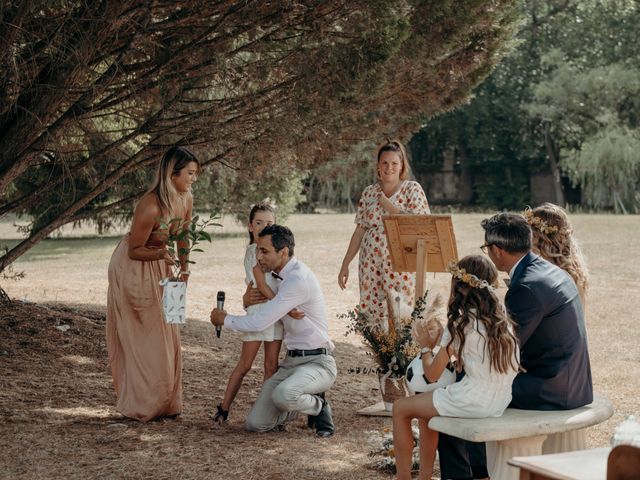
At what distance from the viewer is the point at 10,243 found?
23.3 m

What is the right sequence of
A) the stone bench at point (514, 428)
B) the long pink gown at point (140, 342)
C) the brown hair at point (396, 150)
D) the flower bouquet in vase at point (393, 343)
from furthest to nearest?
the brown hair at point (396, 150)
the flower bouquet in vase at point (393, 343)
the long pink gown at point (140, 342)
the stone bench at point (514, 428)

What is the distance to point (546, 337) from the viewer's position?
185 inches

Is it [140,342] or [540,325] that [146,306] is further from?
[540,325]

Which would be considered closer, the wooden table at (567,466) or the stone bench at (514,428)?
the wooden table at (567,466)

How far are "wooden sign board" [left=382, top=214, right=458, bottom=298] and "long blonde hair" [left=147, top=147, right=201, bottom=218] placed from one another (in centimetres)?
146

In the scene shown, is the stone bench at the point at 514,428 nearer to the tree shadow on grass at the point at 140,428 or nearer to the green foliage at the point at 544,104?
the tree shadow on grass at the point at 140,428

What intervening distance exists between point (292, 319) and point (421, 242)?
105 cm

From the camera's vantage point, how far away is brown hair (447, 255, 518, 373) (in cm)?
454

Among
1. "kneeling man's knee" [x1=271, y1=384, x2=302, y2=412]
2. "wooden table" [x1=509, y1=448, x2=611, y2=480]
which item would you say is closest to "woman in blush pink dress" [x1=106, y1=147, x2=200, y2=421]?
"kneeling man's knee" [x1=271, y1=384, x2=302, y2=412]

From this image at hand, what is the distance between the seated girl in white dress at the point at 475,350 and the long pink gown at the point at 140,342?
89.3 inches

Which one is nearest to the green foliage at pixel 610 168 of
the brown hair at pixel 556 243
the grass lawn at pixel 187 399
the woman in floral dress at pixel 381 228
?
the grass lawn at pixel 187 399

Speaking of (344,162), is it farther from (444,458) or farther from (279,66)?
(444,458)

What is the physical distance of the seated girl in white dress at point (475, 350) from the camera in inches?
179

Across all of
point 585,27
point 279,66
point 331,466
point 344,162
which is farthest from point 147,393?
point 585,27
